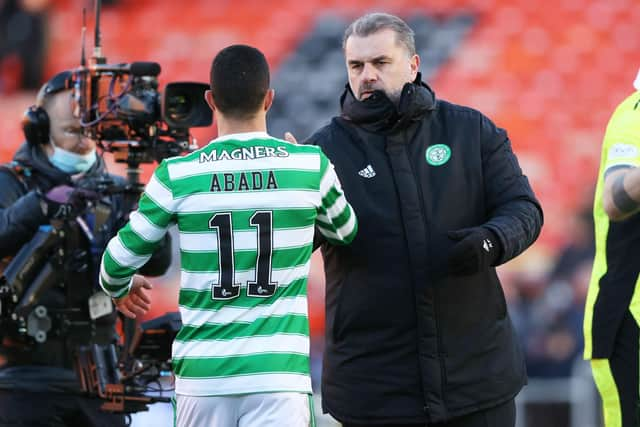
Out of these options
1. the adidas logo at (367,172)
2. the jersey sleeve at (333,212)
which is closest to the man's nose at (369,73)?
the adidas logo at (367,172)

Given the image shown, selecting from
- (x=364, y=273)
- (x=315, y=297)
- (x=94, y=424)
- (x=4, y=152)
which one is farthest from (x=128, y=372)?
(x=4, y=152)

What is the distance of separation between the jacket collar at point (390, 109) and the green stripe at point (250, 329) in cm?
69

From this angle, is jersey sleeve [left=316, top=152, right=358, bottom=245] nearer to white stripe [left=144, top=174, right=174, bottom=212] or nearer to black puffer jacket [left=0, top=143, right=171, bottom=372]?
white stripe [left=144, top=174, right=174, bottom=212]

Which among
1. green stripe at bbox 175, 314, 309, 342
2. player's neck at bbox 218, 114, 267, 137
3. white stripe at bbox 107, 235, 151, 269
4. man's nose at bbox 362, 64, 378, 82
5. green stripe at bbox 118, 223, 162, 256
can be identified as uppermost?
man's nose at bbox 362, 64, 378, 82

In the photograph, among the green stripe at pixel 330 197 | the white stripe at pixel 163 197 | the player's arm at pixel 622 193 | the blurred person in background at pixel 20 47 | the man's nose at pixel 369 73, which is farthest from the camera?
the blurred person in background at pixel 20 47

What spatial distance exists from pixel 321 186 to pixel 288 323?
1.16 ft

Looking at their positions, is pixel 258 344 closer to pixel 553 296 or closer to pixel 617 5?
pixel 553 296

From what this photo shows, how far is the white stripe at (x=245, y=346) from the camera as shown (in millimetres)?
2730

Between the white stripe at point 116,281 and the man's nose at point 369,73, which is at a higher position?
the man's nose at point 369,73

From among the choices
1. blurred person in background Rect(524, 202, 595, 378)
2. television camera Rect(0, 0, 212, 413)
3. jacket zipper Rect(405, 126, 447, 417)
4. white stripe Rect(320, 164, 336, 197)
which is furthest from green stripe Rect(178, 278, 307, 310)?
blurred person in background Rect(524, 202, 595, 378)

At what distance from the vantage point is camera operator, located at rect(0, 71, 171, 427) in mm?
4074

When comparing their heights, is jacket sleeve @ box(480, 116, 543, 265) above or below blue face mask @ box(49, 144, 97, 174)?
below

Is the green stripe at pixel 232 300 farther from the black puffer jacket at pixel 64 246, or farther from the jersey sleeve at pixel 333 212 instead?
the black puffer jacket at pixel 64 246

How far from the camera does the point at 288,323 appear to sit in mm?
2768
